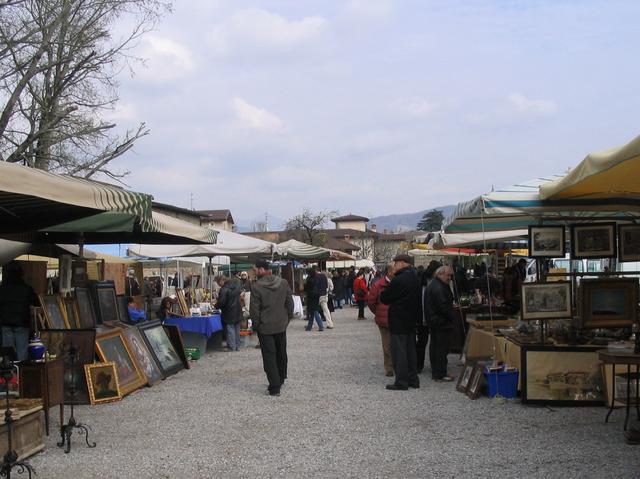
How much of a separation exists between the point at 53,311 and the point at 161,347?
2.68m

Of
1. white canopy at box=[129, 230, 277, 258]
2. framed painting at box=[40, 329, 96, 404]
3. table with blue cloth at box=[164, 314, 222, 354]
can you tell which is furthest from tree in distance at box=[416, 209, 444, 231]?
framed painting at box=[40, 329, 96, 404]

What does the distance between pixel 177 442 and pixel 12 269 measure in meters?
4.18

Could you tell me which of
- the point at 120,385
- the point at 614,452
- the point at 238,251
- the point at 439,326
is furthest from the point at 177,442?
the point at 238,251

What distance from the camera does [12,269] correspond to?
9.35 m

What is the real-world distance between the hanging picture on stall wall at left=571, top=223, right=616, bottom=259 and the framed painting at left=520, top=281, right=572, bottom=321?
445 mm

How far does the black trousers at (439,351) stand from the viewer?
32.8 ft

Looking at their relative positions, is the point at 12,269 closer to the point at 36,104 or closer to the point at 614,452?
the point at 614,452

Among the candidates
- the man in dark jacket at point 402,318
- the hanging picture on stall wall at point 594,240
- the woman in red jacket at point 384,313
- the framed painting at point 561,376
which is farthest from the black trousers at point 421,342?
the hanging picture on stall wall at point 594,240

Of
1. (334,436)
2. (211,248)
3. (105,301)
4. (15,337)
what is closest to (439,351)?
(334,436)

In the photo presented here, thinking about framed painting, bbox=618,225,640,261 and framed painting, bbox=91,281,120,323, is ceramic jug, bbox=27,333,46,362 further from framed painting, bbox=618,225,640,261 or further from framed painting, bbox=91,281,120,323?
framed painting, bbox=618,225,640,261

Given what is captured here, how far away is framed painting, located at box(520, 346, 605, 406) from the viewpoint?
25.4 ft

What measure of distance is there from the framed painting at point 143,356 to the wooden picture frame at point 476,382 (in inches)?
177

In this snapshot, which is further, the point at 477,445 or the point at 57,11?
the point at 57,11

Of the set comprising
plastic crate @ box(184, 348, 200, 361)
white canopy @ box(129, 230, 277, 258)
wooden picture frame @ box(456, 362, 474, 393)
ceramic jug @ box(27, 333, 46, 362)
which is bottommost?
plastic crate @ box(184, 348, 200, 361)
